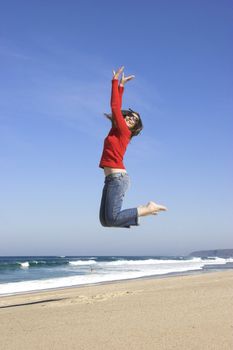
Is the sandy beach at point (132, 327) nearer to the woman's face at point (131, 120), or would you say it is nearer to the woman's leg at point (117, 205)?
the woman's leg at point (117, 205)

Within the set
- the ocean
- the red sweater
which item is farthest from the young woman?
the ocean

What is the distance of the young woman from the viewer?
16.5 feet

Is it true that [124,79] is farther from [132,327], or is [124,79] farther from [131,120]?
[132,327]

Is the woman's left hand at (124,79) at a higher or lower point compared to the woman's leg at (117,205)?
higher

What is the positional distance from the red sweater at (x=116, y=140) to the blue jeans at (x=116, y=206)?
159mm

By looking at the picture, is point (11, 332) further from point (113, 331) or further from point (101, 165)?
point (101, 165)

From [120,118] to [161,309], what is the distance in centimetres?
280

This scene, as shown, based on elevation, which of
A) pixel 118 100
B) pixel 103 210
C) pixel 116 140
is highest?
pixel 118 100

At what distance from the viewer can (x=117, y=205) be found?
5.06 meters

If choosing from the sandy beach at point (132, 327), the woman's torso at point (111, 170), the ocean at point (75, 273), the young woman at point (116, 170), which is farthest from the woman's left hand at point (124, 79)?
the ocean at point (75, 273)

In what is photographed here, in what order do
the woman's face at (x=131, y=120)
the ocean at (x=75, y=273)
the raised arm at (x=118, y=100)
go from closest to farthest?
the raised arm at (x=118, y=100), the woman's face at (x=131, y=120), the ocean at (x=75, y=273)

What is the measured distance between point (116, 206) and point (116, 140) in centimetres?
75

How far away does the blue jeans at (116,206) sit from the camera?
503cm

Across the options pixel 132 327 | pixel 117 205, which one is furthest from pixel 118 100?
pixel 132 327
